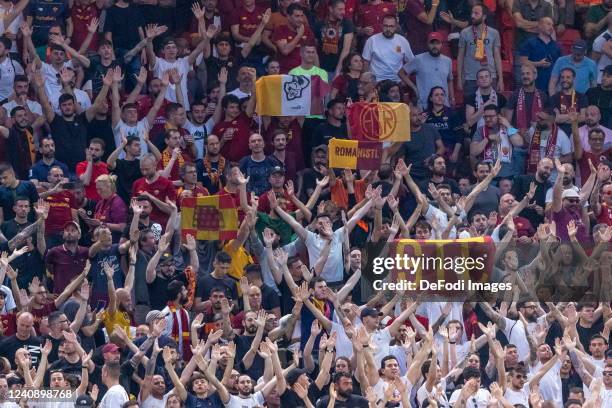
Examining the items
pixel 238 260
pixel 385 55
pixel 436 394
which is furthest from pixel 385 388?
pixel 385 55

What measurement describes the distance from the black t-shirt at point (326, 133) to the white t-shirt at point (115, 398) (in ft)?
20.8

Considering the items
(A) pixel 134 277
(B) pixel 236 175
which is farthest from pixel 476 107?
(A) pixel 134 277

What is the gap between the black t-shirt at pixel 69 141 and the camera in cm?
2875

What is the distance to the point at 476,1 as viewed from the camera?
1265 inches

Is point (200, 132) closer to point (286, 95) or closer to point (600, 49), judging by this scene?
point (286, 95)

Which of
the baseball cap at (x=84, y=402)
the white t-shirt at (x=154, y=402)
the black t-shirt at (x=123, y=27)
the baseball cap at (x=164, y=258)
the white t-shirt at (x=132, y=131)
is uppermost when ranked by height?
the black t-shirt at (x=123, y=27)

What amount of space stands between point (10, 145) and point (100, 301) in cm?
291

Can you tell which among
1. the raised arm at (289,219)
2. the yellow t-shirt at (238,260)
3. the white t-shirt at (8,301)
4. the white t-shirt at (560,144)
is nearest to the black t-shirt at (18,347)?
the white t-shirt at (8,301)

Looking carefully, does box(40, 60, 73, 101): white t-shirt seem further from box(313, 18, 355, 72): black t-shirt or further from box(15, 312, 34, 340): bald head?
box(15, 312, 34, 340): bald head

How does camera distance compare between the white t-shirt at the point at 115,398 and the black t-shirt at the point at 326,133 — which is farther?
the black t-shirt at the point at 326,133

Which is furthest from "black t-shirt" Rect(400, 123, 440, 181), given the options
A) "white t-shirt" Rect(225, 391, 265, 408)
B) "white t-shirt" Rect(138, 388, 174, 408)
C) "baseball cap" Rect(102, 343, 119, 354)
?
"white t-shirt" Rect(138, 388, 174, 408)

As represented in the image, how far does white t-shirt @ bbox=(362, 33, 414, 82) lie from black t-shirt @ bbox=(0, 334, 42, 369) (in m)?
7.62

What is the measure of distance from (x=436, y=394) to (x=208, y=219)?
156 inches

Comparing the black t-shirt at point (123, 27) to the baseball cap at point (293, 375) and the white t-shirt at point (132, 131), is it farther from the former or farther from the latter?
the baseball cap at point (293, 375)
